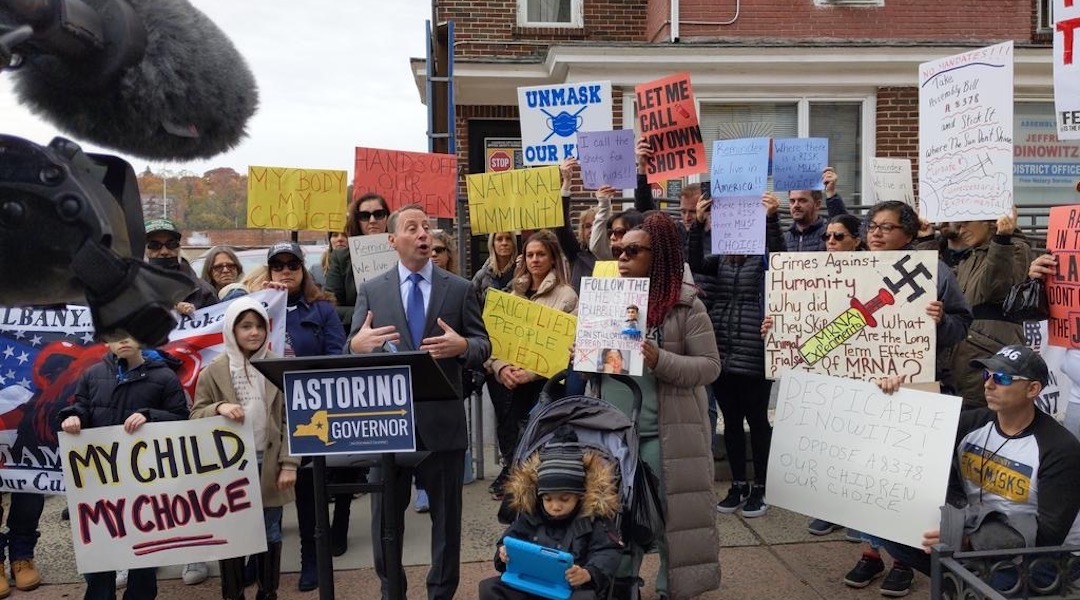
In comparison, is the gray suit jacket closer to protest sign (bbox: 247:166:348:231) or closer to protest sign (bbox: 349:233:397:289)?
protest sign (bbox: 349:233:397:289)

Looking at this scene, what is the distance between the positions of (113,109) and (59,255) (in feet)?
0.86

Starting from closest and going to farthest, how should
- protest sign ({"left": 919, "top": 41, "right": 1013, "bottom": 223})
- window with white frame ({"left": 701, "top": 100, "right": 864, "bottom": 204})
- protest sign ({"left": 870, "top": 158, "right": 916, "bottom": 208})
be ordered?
protest sign ({"left": 919, "top": 41, "right": 1013, "bottom": 223}), protest sign ({"left": 870, "top": 158, "right": 916, "bottom": 208}), window with white frame ({"left": 701, "top": 100, "right": 864, "bottom": 204})

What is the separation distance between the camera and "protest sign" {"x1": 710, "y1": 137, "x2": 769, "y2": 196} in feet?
17.5

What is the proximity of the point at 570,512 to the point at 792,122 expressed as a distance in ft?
29.3

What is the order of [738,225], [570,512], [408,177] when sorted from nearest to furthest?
[570,512] → [738,225] → [408,177]

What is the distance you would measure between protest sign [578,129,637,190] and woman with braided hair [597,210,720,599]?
183 centimetres

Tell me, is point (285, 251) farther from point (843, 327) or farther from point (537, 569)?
point (843, 327)

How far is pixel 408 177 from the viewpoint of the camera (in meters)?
6.44

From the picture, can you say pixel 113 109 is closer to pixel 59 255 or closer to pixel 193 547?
pixel 59 255

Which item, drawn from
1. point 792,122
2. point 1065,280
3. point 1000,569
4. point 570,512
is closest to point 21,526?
point 570,512

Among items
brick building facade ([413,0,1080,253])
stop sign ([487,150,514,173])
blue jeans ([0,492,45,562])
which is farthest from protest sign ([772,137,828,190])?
stop sign ([487,150,514,173])

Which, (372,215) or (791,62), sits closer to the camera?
(372,215)

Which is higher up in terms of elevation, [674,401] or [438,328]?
[438,328]

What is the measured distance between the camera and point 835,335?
4.44 m
